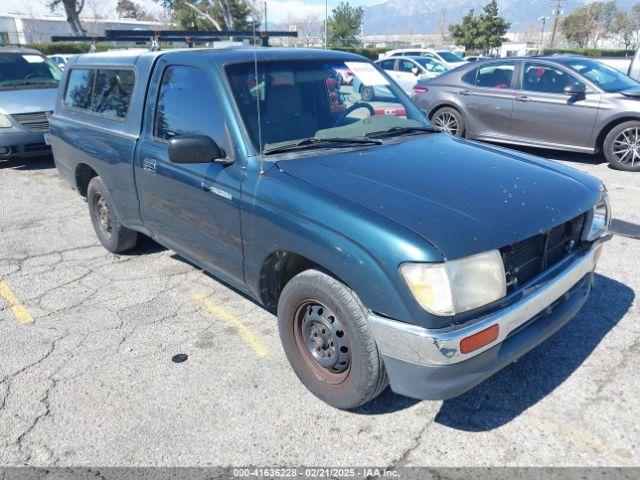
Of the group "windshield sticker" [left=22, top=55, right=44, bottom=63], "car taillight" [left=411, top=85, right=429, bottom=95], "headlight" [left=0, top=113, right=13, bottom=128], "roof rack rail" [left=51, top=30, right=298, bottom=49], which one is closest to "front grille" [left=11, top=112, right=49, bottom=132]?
"headlight" [left=0, top=113, right=13, bottom=128]

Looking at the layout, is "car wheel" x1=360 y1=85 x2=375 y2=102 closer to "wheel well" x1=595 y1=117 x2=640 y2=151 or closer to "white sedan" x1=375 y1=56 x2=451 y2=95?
"wheel well" x1=595 y1=117 x2=640 y2=151

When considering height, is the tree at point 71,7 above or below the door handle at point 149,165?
above

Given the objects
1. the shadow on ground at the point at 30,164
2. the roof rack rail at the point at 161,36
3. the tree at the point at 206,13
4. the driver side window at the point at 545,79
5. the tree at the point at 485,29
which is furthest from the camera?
the tree at the point at 485,29

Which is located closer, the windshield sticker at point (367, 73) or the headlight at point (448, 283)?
the headlight at point (448, 283)

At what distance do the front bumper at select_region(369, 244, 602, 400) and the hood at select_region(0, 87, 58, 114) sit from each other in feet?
26.3

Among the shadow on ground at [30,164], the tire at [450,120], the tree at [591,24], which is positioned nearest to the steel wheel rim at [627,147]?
the tire at [450,120]

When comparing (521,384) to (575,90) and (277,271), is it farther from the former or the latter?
(575,90)

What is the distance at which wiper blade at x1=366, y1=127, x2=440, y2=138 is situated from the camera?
3496 millimetres

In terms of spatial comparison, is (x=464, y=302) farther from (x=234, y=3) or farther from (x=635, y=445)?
(x=234, y=3)

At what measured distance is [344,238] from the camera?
2.41m

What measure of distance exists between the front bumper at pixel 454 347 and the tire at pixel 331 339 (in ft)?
0.34

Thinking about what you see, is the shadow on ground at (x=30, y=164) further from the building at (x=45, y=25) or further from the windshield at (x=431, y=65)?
the building at (x=45, y=25)

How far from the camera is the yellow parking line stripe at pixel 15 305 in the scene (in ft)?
12.9

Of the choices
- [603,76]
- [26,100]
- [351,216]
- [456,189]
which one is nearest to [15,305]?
[351,216]
